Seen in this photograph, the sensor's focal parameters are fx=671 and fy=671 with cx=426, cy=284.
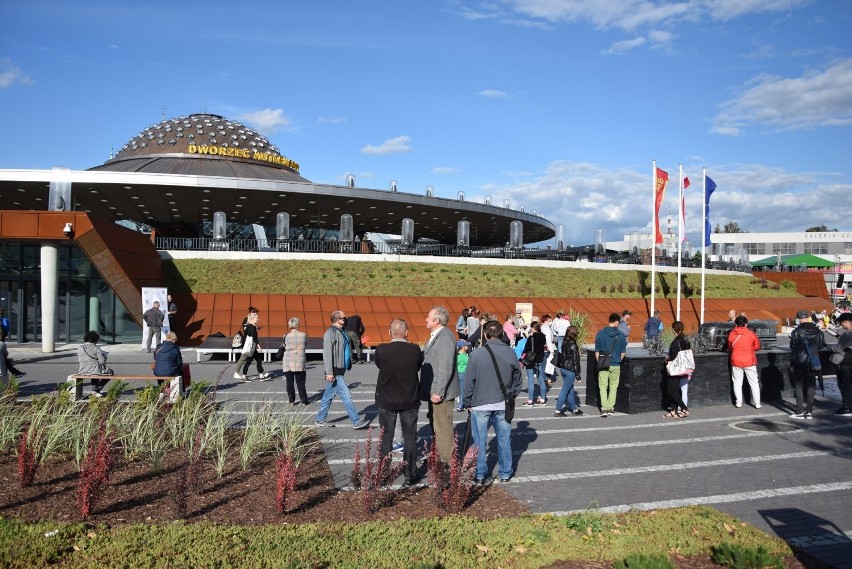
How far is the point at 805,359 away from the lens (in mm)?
11938

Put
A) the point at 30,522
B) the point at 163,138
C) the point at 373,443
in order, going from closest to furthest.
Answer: the point at 30,522 → the point at 373,443 → the point at 163,138

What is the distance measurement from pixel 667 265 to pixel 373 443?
134 ft

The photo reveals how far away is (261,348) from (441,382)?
13836 millimetres

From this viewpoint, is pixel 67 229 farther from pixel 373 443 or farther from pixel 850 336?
pixel 850 336

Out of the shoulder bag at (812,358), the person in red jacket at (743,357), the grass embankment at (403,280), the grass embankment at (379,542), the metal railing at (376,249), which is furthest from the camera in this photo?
the metal railing at (376,249)

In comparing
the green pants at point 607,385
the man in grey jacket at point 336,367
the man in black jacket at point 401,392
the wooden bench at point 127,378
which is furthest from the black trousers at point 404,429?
the green pants at point 607,385

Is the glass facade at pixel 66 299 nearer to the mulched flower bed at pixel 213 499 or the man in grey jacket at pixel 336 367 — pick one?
the man in grey jacket at pixel 336 367

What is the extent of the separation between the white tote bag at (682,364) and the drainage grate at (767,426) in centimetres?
121

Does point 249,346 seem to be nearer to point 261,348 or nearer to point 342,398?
point 261,348

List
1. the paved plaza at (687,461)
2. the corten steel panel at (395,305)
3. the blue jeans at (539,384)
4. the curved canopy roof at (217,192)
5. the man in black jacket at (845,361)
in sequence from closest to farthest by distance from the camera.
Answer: the paved plaza at (687,461), the man in black jacket at (845,361), the blue jeans at (539,384), the corten steel panel at (395,305), the curved canopy roof at (217,192)

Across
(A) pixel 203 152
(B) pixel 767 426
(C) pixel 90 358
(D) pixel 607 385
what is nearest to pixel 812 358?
(B) pixel 767 426

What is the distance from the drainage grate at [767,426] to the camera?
36.8 feet

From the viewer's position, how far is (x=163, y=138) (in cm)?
5391

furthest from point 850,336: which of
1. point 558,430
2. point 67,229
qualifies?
point 67,229
